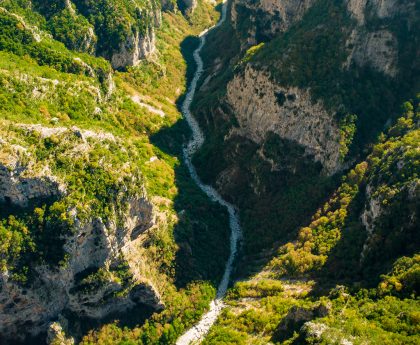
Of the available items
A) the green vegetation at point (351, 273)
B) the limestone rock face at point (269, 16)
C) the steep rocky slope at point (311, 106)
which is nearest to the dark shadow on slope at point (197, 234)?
the steep rocky slope at point (311, 106)

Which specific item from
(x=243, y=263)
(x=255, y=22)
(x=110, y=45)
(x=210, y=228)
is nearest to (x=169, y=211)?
(x=210, y=228)

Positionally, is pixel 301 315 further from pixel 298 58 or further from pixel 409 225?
pixel 298 58

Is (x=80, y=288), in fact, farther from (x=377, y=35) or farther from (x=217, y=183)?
(x=377, y=35)

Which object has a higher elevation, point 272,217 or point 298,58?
point 298,58

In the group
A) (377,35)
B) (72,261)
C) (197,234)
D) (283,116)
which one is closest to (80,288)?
(72,261)

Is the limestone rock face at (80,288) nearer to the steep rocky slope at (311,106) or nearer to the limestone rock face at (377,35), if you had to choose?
the steep rocky slope at (311,106)
